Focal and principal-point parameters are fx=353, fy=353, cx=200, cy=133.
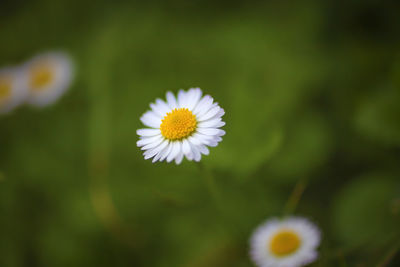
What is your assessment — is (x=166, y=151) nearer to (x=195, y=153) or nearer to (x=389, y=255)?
(x=195, y=153)

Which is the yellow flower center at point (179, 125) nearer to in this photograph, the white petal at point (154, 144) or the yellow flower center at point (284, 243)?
the white petal at point (154, 144)

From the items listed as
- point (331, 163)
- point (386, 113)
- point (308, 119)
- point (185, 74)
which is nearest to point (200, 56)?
point (185, 74)

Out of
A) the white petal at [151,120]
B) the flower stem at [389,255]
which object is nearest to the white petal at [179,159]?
the white petal at [151,120]

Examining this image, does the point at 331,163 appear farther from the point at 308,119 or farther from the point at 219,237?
the point at 219,237

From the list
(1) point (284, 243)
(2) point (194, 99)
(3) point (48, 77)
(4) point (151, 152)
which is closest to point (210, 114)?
(2) point (194, 99)

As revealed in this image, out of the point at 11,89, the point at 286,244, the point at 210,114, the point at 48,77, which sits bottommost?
the point at 286,244

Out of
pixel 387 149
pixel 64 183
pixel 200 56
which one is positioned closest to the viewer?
pixel 387 149
